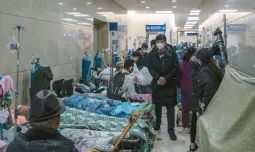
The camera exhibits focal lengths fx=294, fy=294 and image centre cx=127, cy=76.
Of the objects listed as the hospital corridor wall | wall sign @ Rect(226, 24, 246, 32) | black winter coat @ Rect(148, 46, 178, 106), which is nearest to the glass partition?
wall sign @ Rect(226, 24, 246, 32)

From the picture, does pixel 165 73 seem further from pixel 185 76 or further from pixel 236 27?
pixel 236 27

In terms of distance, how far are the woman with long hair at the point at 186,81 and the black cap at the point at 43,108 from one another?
350 centimetres

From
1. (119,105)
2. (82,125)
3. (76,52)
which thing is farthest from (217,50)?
(76,52)

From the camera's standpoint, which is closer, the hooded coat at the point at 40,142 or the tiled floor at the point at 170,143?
the hooded coat at the point at 40,142

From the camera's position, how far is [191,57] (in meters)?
4.72

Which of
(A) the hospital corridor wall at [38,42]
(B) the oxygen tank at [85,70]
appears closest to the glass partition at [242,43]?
(A) the hospital corridor wall at [38,42]

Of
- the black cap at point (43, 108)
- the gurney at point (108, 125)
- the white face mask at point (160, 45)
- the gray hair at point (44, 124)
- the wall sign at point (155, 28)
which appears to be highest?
the wall sign at point (155, 28)

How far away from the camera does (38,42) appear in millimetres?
5148

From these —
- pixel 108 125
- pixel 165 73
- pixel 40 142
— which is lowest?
pixel 108 125

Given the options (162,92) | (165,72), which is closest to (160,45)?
(165,72)

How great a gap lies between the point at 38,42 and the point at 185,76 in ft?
8.58

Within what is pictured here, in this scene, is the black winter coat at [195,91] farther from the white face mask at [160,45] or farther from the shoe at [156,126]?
the shoe at [156,126]

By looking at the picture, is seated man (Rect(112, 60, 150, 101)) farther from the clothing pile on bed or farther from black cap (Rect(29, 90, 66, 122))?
black cap (Rect(29, 90, 66, 122))

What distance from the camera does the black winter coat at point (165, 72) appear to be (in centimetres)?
466
